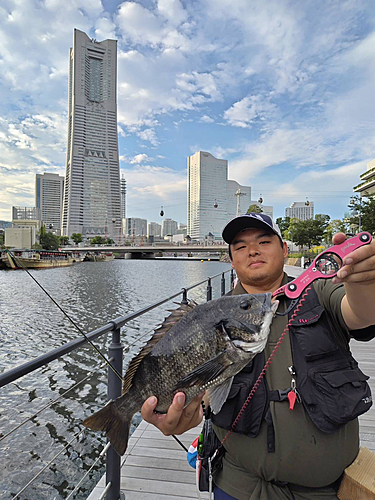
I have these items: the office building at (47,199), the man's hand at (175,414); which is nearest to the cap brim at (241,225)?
the man's hand at (175,414)

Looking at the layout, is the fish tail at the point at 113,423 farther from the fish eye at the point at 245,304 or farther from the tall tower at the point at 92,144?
the tall tower at the point at 92,144

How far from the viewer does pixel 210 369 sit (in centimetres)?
130

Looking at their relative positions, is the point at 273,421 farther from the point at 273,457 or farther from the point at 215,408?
the point at 215,408

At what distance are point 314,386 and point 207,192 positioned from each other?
123561 millimetres

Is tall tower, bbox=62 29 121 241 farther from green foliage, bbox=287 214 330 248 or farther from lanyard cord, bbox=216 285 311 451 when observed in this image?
lanyard cord, bbox=216 285 311 451

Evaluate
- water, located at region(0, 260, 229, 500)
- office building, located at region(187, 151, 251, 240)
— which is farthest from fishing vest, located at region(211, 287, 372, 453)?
office building, located at region(187, 151, 251, 240)

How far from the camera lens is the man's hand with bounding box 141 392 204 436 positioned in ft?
4.52

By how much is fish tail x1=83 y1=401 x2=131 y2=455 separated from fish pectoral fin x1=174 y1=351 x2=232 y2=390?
43 cm

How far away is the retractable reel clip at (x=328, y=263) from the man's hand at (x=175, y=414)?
64 cm

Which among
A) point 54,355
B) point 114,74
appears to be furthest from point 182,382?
point 114,74

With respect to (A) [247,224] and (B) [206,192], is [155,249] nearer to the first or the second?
(B) [206,192]

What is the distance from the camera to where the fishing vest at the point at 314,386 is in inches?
54.1

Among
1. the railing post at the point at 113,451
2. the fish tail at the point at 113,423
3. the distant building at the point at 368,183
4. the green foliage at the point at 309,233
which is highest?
the distant building at the point at 368,183

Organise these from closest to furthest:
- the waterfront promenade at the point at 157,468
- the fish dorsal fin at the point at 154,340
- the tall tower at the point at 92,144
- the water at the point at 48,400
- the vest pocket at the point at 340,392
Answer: the vest pocket at the point at 340,392 → the fish dorsal fin at the point at 154,340 → the waterfront promenade at the point at 157,468 → the water at the point at 48,400 → the tall tower at the point at 92,144
